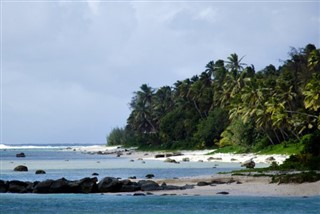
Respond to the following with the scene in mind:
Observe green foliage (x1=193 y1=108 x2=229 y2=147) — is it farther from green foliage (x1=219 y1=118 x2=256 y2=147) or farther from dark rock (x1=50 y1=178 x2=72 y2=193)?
dark rock (x1=50 y1=178 x2=72 y2=193)

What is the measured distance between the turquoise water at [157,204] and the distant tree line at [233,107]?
27.6 m

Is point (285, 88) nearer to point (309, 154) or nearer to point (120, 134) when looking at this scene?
point (309, 154)

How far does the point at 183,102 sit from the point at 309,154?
79.1m

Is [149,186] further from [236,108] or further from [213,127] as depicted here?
[213,127]

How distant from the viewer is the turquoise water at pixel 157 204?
36.2 m

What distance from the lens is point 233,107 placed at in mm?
101125

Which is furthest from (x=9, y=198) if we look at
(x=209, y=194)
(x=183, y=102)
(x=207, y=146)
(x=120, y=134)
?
(x=120, y=134)

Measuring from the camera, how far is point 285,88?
83438 mm

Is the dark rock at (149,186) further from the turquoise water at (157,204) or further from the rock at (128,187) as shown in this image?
the turquoise water at (157,204)

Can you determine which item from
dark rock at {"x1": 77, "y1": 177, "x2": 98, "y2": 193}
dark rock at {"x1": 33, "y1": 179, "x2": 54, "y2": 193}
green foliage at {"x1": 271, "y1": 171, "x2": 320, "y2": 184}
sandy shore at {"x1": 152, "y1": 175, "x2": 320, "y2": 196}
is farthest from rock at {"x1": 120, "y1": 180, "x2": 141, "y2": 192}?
green foliage at {"x1": 271, "y1": 171, "x2": 320, "y2": 184}

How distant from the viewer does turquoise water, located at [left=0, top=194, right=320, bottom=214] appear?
3622cm

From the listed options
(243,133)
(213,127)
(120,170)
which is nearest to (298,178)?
(120,170)

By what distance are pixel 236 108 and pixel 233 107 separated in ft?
8.64

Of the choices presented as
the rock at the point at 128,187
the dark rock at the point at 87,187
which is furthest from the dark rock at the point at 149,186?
the dark rock at the point at 87,187
